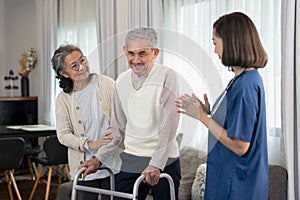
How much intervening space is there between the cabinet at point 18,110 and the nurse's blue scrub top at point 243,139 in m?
5.04

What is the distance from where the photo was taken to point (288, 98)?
300 cm

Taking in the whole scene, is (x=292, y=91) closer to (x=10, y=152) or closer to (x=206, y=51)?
(x=206, y=51)

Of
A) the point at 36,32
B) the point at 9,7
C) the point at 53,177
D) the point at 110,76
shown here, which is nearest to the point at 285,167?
the point at 110,76

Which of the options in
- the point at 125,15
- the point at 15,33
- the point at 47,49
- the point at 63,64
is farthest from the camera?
the point at 15,33

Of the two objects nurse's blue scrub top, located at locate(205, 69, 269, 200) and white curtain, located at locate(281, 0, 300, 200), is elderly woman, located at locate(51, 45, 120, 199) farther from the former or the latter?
white curtain, located at locate(281, 0, 300, 200)

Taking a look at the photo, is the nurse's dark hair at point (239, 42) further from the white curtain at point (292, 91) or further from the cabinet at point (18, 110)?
the cabinet at point (18, 110)

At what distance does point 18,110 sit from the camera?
672 cm

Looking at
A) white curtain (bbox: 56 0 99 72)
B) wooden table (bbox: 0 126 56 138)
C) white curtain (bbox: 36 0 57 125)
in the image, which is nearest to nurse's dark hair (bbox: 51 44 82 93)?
wooden table (bbox: 0 126 56 138)

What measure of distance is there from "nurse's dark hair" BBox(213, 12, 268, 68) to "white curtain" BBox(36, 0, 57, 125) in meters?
4.66

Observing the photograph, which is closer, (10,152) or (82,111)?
(82,111)

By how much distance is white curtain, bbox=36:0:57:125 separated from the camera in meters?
6.25

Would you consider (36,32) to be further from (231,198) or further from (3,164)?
(231,198)

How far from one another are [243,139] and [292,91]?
1341 mm

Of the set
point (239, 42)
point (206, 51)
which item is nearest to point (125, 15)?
point (206, 51)
